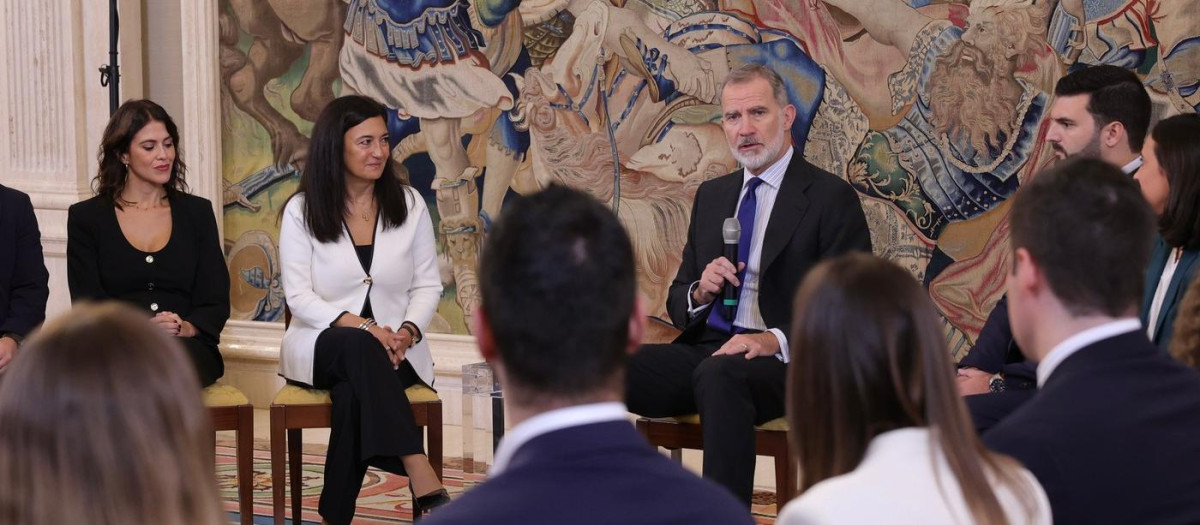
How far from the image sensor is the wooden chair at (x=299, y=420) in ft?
14.8

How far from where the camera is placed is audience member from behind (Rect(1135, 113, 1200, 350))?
3574mm

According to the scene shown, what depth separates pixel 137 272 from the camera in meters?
4.79

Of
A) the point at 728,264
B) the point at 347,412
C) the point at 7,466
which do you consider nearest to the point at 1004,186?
the point at 728,264

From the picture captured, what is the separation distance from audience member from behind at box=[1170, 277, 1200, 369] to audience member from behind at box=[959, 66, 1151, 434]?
4.01ft

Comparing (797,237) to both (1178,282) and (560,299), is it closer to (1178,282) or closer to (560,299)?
(1178,282)

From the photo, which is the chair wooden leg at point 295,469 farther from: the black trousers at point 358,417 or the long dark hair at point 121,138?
the long dark hair at point 121,138

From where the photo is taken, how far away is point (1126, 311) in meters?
2.12

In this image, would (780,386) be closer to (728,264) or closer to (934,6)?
(728,264)

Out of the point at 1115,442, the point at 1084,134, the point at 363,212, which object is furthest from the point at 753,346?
the point at 1115,442

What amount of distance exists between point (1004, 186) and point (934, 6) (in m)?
0.75

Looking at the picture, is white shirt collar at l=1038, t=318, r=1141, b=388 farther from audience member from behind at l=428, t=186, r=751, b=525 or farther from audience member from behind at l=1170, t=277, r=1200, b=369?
audience member from behind at l=428, t=186, r=751, b=525

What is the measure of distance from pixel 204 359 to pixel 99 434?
352 cm

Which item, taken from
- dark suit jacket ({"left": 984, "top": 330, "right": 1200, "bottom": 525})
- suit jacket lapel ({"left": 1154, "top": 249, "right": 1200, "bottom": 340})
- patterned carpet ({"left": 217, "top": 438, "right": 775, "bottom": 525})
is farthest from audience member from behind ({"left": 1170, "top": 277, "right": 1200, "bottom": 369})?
Result: patterned carpet ({"left": 217, "top": 438, "right": 775, "bottom": 525})

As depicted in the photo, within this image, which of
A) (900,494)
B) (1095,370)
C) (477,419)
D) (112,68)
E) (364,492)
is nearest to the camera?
(900,494)
